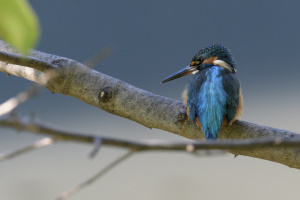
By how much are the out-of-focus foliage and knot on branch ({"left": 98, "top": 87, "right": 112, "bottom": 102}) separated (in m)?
0.64

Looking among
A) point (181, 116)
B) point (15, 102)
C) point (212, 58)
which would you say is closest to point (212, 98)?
point (181, 116)

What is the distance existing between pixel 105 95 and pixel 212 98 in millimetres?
226

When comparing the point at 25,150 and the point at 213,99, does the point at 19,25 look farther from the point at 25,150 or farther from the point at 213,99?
the point at 213,99

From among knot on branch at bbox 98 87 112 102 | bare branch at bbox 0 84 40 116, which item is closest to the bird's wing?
knot on branch at bbox 98 87 112 102

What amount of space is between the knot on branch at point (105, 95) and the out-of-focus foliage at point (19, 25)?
0.64m

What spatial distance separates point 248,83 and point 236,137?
0.84m

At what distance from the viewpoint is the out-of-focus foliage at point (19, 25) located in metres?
0.16

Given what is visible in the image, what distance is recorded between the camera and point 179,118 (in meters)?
0.80

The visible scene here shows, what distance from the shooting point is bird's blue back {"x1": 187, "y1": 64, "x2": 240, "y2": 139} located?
83 centimetres

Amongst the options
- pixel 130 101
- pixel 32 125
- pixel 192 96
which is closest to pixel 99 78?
pixel 130 101

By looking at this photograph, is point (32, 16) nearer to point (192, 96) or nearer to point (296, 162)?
point (296, 162)

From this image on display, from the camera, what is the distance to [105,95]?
81 cm

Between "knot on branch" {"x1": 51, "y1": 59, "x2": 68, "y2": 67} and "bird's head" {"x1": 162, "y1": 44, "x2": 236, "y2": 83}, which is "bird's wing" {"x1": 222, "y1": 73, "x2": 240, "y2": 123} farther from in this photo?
"knot on branch" {"x1": 51, "y1": 59, "x2": 68, "y2": 67}

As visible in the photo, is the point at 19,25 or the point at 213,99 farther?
the point at 213,99
